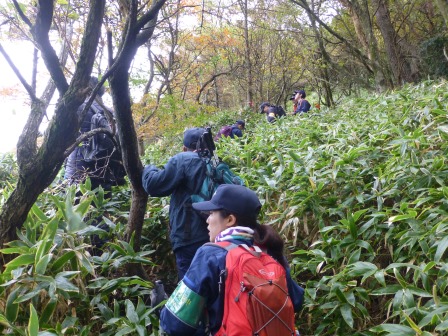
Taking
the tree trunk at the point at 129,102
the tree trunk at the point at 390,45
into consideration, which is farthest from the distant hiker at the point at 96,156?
the tree trunk at the point at 390,45

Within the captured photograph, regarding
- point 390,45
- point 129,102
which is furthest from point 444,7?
point 129,102

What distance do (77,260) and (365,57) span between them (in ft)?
29.0

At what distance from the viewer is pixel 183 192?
3.19 meters

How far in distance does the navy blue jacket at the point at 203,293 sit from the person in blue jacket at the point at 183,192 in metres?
1.20

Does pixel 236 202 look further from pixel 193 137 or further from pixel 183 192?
pixel 193 137

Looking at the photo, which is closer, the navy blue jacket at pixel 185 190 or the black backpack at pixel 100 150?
the navy blue jacket at pixel 185 190

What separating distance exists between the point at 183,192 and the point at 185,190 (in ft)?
0.08

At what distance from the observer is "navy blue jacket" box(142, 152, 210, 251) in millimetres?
3086

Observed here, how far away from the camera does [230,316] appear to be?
1.72 m

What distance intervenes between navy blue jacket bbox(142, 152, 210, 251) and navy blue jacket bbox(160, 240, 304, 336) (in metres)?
1.20

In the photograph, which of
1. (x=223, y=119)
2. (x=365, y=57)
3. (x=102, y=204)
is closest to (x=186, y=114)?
(x=223, y=119)

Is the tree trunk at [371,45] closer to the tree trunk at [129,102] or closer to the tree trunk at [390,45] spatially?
the tree trunk at [390,45]

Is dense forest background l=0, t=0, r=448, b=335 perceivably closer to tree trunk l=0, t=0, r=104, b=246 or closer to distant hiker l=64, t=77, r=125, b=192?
tree trunk l=0, t=0, r=104, b=246

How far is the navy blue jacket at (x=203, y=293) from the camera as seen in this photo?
1807 mm
